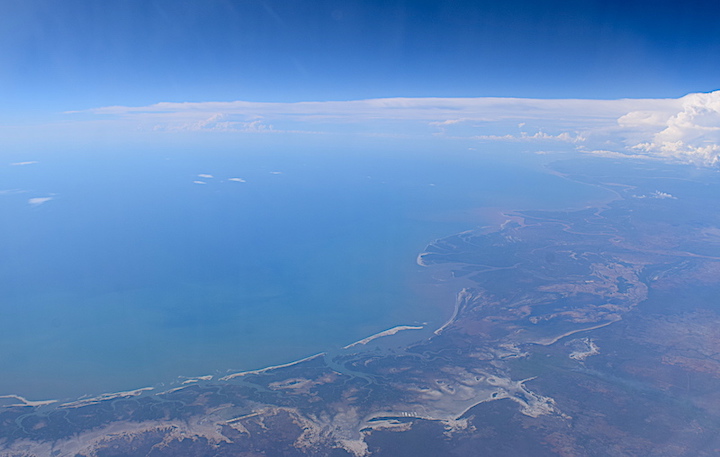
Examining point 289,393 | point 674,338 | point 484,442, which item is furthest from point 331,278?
point 674,338

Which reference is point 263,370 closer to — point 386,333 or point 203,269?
point 386,333

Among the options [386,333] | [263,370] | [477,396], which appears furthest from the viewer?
[386,333]

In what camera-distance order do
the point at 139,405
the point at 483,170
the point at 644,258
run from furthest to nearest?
the point at 483,170, the point at 644,258, the point at 139,405

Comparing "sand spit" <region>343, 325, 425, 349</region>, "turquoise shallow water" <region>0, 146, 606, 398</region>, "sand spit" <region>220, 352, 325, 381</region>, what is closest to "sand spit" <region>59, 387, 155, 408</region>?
"turquoise shallow water" <region>0, 146, 606, 398</region>

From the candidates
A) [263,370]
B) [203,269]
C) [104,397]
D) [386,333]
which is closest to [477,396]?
[386,333]

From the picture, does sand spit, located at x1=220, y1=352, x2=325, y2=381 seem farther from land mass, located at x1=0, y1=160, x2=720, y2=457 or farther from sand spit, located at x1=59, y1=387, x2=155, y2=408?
sand spit, located at x1=59, y1=387, x2=155, y2=408

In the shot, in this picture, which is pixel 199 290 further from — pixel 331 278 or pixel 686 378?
pixel 686 378

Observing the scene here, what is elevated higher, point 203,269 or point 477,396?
point 203,269

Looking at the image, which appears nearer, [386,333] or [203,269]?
[386,333]

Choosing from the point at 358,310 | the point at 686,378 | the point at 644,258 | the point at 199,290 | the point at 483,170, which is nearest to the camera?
the point at 686,378

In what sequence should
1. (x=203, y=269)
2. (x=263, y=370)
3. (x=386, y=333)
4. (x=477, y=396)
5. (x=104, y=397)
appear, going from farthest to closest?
1. (x=203, y=269)
2. (x=386, y=333)
3. (x=263, y=370)
4. (x=104, y=397)
5. (x=477, y=396)
